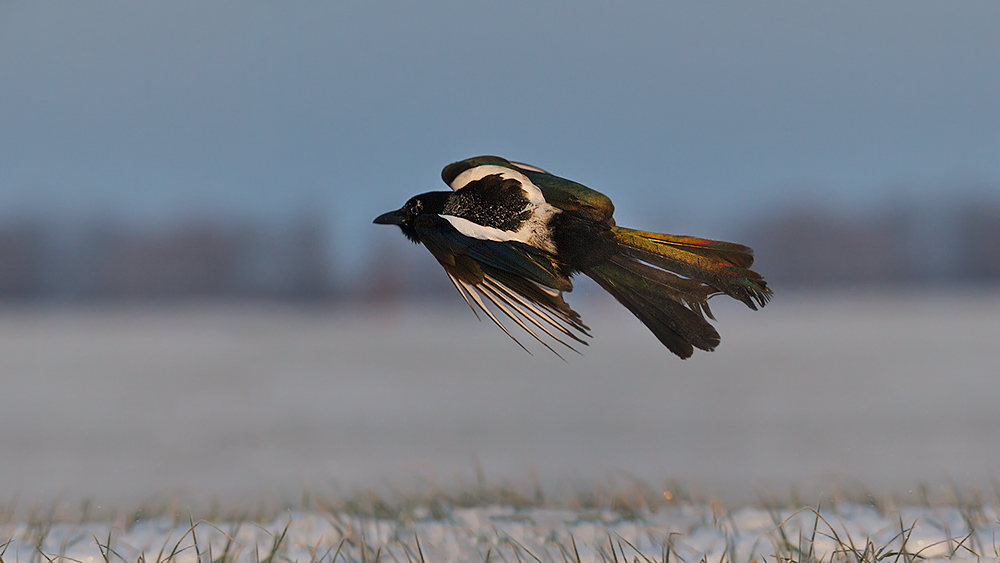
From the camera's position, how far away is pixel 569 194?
8.50 ft

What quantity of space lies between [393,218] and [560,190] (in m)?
0.69

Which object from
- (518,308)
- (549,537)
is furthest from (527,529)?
(518,308)

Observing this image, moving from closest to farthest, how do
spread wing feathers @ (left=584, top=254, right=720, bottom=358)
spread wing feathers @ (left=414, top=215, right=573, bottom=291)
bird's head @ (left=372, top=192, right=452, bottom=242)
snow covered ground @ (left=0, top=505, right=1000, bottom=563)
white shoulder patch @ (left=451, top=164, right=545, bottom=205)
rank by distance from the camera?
spread wing feathers @ (left=584, top=254, right=720, bottom=358), spread wing feathers @ (left=414, top=215, right=573, bottom=291), white shoulder patch @ (left=451, top=164, right=545, bottom=205), bird's head @ (left=372, top=192, right=452, bottom=242), snow covered ground @ (left=0, top=505, right=1000, bottom=563)

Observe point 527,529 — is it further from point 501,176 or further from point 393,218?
point 501,176

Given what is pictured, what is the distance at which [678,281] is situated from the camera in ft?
7.75

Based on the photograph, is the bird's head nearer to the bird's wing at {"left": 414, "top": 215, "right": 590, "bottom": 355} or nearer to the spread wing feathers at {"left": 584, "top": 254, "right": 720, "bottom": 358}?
the bird's wing at {"left": 414, "top": 215, "right": 590, "bottom": 355}

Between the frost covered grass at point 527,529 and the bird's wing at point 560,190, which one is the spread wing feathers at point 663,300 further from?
the frost covered grass at point 527,529

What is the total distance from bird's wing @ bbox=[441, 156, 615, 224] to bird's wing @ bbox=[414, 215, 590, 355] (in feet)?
0.68

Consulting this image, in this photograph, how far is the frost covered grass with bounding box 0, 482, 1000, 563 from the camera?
3.54m

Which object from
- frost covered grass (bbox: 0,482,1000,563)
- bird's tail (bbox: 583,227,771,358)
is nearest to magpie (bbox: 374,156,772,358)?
bird's tail (bbox: 583,227,771,358)

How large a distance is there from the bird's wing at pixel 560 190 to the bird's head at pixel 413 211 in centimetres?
10

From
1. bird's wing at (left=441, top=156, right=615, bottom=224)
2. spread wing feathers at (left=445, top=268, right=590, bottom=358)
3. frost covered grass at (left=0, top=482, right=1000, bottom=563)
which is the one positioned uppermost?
bird's wing at (left=441, top=156, right=615, bottom=224)

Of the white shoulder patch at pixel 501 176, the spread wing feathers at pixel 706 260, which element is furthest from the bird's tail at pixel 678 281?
the white shoulder patch at pixel 501 176

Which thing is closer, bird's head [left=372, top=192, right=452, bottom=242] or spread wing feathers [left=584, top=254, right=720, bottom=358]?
spread wing feathers [left=584, top=254, right=720, bottom=358]
